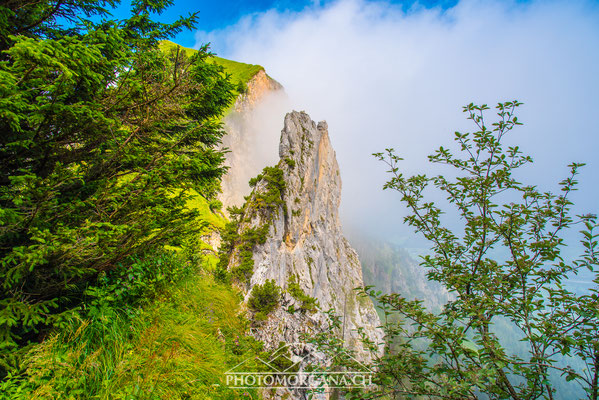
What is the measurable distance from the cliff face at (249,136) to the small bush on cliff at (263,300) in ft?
98.8

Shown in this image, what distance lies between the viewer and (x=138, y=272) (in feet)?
15.2

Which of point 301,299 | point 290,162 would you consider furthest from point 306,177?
point 301,299

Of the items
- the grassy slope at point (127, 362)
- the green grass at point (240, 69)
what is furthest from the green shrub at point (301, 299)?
the green grass at point (240, 69)

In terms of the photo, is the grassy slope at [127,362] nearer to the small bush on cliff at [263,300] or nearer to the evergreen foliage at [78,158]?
the evergreen foliage at [78,158]

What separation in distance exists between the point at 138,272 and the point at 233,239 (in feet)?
58.8

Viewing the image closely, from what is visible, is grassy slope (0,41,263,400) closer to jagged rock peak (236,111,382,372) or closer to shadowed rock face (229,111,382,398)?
shadowed rock face (229,111,382,398)

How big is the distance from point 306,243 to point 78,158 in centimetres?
3182

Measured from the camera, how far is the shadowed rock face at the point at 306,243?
20.6 metres

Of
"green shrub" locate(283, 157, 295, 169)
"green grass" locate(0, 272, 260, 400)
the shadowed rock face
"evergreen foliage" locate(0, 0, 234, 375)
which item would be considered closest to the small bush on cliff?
the shadowed rock face

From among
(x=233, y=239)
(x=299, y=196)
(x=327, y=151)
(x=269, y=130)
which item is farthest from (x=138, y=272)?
(x=269, y=130)

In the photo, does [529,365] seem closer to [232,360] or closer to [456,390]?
[456,390]

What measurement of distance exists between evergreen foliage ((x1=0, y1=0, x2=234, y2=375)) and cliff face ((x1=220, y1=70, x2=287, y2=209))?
1681 inches

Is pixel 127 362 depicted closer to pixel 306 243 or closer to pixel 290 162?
pixel 290 162

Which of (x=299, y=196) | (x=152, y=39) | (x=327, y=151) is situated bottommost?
(x=152, y=39)
